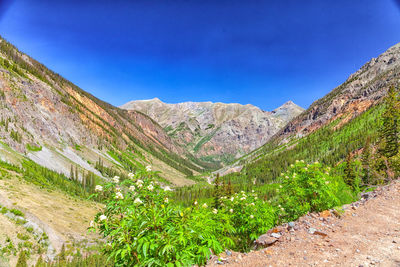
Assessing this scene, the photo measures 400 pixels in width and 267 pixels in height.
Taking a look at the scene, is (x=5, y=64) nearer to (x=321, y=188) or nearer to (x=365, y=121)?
(x=321, y=188)

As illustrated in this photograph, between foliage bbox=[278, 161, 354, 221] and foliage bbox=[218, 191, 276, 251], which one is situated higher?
foliage bbox=[278, 161, 354, 221]

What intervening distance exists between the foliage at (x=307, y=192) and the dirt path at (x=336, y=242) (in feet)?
4.59

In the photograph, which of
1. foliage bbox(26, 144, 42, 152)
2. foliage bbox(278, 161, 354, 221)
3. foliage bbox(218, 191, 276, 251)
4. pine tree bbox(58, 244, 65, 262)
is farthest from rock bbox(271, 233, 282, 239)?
foliage bbox(26, 144, 42, 152)

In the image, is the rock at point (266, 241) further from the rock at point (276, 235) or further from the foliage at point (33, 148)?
the foliage at point (33, 148)

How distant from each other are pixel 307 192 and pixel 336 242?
4.63 metres

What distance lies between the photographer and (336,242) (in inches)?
283

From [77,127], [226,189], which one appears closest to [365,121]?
[226,189]

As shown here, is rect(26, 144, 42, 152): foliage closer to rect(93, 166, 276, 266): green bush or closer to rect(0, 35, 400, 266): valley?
rect(0, 35, 400, 266): valley

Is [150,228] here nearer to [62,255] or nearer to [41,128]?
[62,255]

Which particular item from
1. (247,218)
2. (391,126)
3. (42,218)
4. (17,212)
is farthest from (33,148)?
(391,126)

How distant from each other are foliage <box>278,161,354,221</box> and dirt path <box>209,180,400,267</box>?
140cm

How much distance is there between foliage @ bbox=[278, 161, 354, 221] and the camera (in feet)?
36.7

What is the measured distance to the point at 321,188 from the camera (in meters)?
11.0

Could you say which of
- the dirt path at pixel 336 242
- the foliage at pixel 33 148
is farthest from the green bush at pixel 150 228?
the foliage at pixel 33 148
